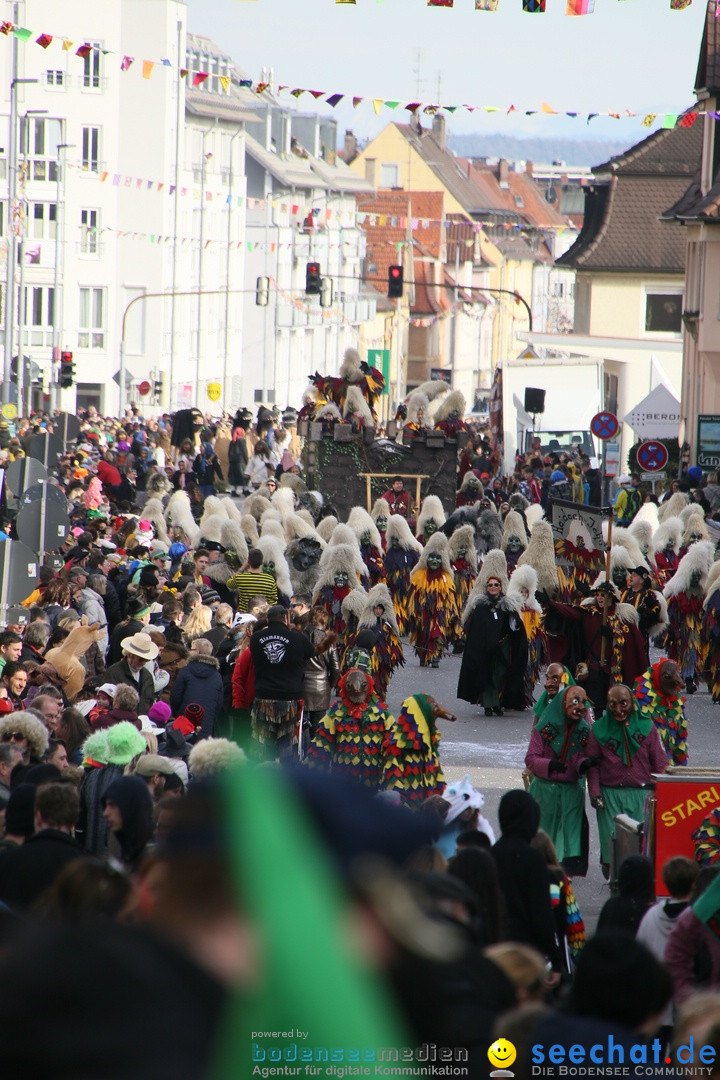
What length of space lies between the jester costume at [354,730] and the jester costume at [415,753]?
1.22ft

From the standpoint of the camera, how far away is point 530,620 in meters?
18.1

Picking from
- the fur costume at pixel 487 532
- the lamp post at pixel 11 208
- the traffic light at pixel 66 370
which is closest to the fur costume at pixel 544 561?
the fur costume at pixel 487 532

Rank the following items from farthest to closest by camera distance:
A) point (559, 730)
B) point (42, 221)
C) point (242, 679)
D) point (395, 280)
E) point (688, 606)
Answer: point (42, 221), point (395, 280), point (688, 606), point (242, 679), point (559, 730)

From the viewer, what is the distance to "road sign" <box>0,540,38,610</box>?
13625 millimetres

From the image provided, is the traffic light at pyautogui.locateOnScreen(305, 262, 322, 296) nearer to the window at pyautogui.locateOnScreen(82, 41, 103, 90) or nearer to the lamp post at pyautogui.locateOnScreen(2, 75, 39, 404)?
the lamp post at pyautogui.locateOnScreen(2, 75, 39, 404)

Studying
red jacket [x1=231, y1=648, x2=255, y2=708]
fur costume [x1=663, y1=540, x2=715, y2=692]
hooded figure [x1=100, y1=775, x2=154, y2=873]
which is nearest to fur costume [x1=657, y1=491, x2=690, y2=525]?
fur costume [x1=663, y1=540, x2=715, y2=692]

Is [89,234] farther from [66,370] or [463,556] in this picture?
[463,556]

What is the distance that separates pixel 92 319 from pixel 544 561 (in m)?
46.3

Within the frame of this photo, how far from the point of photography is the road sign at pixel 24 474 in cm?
1869

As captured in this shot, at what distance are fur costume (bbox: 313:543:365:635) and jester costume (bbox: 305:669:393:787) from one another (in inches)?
230

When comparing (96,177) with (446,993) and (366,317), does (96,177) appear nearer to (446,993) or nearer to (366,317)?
(366,317)

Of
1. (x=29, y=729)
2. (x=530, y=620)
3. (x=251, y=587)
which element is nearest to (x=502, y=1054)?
(x=29, y=729)

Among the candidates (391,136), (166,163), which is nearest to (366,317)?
(391,136)

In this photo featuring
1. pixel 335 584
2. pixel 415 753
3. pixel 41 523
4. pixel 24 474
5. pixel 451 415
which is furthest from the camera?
pixel 451 415
